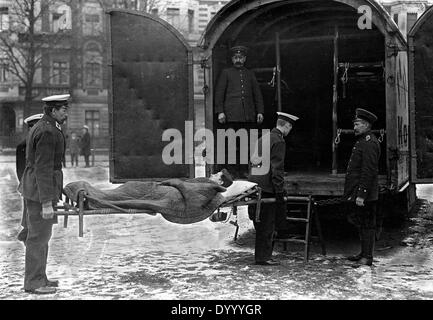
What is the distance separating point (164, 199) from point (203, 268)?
1.22 meters

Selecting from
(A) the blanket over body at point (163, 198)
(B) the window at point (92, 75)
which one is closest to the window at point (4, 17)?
(B) the window at point (92, 75)

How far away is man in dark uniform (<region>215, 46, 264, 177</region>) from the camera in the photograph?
331 inches

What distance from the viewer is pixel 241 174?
347 inches

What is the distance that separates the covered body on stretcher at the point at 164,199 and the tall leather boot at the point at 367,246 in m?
1.34

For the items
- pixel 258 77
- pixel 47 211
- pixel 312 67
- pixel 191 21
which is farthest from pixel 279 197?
pixel 191 21

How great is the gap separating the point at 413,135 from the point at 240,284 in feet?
10.4

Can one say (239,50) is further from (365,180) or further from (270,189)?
(365,180)

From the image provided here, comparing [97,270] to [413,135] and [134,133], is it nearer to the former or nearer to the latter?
[134,133]

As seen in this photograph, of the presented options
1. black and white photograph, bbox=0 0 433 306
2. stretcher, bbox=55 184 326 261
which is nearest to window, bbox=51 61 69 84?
black and white photograph, bbox=0 0 433 306

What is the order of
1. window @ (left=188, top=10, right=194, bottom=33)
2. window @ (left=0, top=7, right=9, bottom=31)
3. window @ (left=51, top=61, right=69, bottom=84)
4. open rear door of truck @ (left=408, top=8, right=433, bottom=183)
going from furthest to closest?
window @ (left=188, top=10, right=194, bottom=33)
window @ (left=51, top=61, right=69, bottom=84)
window @ (left=0, top=7, right=9, bottom=31)
open rear door of truck @ (left=408, top=8, right=433, bottom=183)

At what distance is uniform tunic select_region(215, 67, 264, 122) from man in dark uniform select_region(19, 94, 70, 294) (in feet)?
10.1

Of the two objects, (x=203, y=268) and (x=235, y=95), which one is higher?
(x=235, y=95)

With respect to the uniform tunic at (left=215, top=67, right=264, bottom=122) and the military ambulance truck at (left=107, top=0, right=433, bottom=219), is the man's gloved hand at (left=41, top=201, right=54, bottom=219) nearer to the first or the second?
the military ambulance truck at (left=107, top=0, right=433, bottom=219)

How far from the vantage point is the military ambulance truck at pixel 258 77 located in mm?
7336
